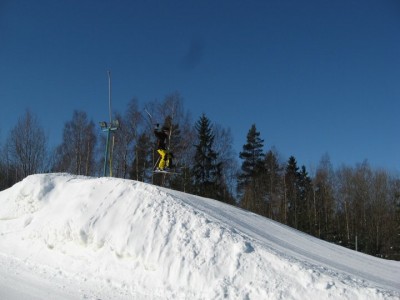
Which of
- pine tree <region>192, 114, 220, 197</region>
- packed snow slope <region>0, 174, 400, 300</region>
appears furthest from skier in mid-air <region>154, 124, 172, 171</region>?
pine tree <region>192, 114, 220, 197</region>

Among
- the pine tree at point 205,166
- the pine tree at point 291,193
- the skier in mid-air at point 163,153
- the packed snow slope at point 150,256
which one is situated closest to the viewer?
the packed snow slope at point 150,256

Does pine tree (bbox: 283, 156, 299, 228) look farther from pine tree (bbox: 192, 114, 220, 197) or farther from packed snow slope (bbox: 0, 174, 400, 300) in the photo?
packed snow slope (bbox: 0, 174, 400, 300)

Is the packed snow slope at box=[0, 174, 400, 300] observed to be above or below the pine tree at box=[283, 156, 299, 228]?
below

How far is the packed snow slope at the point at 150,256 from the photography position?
764cm

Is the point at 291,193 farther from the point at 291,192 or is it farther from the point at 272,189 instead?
the point at 272,189

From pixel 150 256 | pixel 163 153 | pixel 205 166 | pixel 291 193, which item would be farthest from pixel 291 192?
pixel 150 256

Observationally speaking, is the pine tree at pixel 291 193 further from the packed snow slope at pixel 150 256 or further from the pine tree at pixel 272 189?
the packed snow slope at pixel 150 256

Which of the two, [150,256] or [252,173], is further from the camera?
[252,173]

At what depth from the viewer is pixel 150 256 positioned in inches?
361

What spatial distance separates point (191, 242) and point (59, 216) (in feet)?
16.4

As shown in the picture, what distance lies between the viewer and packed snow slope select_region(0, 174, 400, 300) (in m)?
7.64

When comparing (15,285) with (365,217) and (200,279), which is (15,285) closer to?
(200,279)

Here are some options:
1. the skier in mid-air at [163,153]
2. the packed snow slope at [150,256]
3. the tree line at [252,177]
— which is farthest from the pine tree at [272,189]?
the packed snow slope at [150,256]

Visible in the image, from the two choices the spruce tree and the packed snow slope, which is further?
the spruce tree
